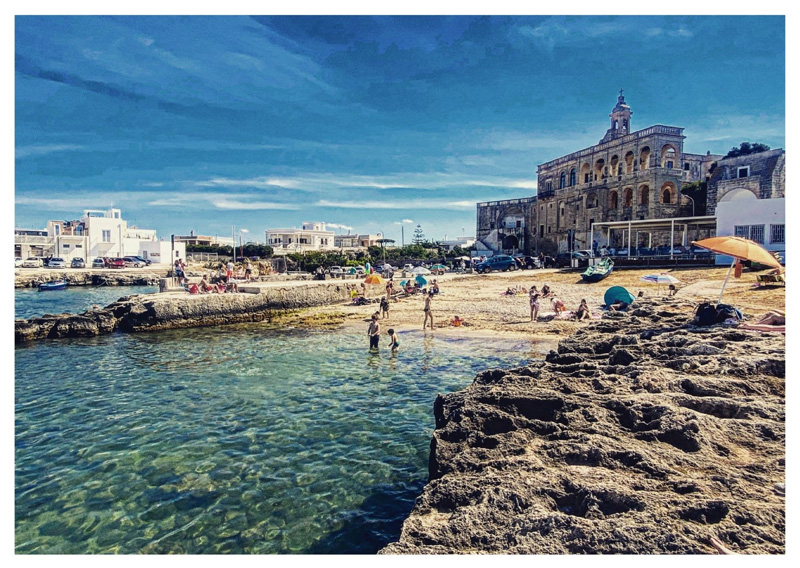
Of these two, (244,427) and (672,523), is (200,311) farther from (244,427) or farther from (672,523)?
(672,523)

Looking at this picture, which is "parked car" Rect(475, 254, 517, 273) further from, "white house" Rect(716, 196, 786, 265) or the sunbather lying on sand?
the sunbather lying on sand

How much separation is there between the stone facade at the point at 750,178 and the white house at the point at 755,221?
6.59m

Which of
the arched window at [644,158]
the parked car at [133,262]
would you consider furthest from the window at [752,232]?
the parked car at [133,262]

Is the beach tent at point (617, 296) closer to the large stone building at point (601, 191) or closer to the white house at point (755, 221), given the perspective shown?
the white house at point (755, 221)

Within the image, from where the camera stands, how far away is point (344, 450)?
277 inches

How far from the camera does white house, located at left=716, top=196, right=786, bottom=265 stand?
86.7 feet

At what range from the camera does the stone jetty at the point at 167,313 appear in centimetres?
1825

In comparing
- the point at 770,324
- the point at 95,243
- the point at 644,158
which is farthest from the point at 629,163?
the point at 95,243

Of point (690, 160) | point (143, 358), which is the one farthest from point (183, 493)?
point (690, 160)

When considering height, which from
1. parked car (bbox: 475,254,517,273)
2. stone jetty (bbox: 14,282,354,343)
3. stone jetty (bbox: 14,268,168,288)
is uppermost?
parked car (bbox: 475,254,517,273)

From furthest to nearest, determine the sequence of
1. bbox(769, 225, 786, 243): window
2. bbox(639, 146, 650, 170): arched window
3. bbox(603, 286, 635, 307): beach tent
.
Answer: bbox(639, 146, 650, 170): arched window < bbox(769, 225, 786, 243): window < bbox(603, 286, 635, 307): beach tent

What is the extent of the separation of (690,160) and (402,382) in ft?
183

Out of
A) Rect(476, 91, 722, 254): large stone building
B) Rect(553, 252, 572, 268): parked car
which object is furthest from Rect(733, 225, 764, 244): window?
Rect(476, 91, 722, 254): large stone building

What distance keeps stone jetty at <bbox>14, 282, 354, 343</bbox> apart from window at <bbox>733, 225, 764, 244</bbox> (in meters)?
28.0
